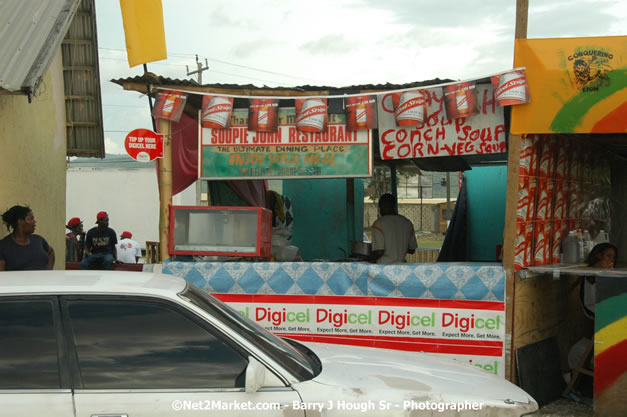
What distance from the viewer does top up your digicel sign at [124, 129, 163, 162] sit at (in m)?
7.26

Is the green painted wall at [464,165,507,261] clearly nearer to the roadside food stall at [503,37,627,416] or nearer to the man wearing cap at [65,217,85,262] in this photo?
the roadside food stall at [503,37,627,416]

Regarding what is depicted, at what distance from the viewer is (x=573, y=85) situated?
6410 mm

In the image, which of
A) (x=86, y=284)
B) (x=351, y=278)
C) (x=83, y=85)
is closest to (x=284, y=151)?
(x=351, y=278)

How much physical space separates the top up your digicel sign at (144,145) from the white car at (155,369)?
12.2 ft

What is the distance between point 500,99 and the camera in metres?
6.55

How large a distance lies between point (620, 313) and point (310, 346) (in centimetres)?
327

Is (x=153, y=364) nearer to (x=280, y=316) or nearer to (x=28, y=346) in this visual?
(x=28, y=346)

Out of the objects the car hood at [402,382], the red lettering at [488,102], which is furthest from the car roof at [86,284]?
the red lettering at [488,102]

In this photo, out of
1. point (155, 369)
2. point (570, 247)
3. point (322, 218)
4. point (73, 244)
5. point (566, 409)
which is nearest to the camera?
point (155, 369)

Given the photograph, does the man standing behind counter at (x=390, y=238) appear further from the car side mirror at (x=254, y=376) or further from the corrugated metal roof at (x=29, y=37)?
the car side mirror at (x=254, y=376)

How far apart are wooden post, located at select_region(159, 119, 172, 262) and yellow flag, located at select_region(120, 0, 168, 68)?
700mm

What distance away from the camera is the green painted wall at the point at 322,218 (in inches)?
449

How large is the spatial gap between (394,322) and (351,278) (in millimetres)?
593

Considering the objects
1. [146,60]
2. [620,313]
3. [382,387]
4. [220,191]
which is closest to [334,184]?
[220,191]
